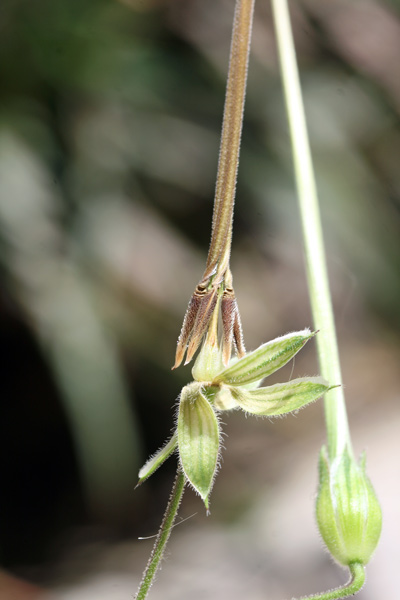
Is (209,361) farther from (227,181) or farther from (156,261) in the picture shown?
(156,261)

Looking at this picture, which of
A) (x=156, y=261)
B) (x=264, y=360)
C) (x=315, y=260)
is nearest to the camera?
(x=264, y=360)

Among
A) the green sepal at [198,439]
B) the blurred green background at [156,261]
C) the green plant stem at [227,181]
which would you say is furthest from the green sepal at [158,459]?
the blurred green background at [156,261]

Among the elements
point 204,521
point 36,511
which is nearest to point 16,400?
point 36,511

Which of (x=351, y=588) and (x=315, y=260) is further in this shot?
(x=315, y=260)

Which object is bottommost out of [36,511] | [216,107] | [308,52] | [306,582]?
[306,582]

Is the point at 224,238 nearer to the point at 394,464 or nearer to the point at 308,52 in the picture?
the point at 394,464

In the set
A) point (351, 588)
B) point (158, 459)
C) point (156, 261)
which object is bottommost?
point (351, 588)

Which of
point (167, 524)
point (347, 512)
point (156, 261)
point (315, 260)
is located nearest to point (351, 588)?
point (347, 512)
